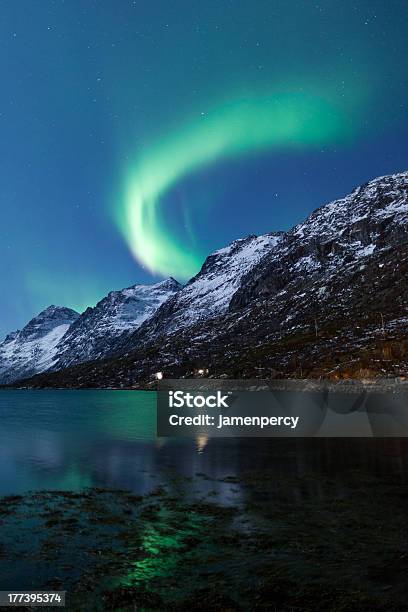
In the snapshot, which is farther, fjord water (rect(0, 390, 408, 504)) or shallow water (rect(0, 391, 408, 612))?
fjord water (rect(0, 390, 408, 504))

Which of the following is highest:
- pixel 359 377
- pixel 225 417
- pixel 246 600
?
pixel 359 377

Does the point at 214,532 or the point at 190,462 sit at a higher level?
the point at 190,462

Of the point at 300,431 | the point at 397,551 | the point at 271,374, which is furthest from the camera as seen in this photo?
the point at 271,374

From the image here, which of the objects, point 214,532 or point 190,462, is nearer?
point 214,532

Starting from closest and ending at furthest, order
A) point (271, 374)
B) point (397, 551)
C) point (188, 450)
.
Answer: point (397, 551) < point (188, 450) < point (271, 374)

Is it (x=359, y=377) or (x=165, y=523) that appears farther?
(x=359, y=377)

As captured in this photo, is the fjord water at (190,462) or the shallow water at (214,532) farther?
the fjord water at (190,462)

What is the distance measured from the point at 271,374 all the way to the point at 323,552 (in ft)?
570

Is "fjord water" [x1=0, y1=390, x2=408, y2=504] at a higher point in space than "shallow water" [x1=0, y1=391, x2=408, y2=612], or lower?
higher

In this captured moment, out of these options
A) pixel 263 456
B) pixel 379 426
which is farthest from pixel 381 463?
pixel 379 426

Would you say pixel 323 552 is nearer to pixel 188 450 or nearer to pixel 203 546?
pixel 203 546

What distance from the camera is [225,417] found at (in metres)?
64.8

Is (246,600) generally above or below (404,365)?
below

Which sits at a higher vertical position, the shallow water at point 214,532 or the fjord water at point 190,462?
the fjord water at point 190,462
